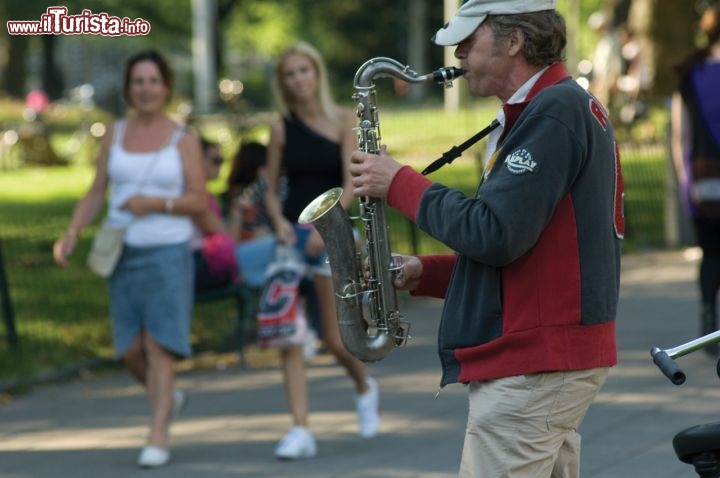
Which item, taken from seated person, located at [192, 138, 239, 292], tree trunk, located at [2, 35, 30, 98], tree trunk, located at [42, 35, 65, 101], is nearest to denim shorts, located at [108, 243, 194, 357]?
seated person, located at [192, 138, 239, 292]

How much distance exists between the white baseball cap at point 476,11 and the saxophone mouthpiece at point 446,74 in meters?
0.06

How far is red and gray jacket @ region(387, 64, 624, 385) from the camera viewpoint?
11.1 feet

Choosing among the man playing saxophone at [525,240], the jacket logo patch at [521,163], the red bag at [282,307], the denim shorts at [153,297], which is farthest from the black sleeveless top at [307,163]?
the jacket logo patch at [521,163]

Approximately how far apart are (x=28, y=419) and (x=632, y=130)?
43.3ft

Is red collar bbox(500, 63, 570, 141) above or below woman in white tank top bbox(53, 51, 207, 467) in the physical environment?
above

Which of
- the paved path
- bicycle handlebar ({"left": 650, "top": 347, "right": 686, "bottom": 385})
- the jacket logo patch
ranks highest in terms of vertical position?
the jacket logo patch

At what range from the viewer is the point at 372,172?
3.59 metres

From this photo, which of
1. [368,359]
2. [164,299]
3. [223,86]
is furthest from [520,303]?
[223,86]

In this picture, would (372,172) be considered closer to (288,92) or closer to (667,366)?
(667,366)

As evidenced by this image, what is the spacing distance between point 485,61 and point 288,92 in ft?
12.0

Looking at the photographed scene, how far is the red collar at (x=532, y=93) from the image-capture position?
11.6ft

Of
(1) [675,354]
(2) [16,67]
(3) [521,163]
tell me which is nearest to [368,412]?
(3) [521,163]

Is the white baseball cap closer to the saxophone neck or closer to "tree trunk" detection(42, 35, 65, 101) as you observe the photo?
the saxophone neck

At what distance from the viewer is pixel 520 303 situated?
3496 mm
